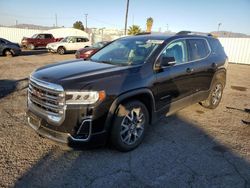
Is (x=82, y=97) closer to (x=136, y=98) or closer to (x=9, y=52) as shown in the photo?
(x=136, y=98)

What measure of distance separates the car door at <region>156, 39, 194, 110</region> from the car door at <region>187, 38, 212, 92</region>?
0.18m

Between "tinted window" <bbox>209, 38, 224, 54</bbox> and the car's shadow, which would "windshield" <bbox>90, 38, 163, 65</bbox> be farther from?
"tinted window" <bbox>209, 38, 224, 54</bbox>

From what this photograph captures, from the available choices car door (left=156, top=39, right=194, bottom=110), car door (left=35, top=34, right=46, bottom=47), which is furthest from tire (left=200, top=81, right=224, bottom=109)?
car door (left=35, top=34, right=46, bottom=47)

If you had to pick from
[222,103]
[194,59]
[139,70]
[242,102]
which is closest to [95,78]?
[139,70]

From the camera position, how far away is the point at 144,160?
3.61m

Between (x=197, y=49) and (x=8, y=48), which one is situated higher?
(x=197, y=49)

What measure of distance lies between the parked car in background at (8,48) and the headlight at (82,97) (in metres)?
17.3

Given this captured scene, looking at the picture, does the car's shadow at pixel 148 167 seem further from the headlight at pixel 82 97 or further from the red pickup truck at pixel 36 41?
the red pickup truck at pixel 36 41

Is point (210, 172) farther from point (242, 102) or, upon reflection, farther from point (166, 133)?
point (242, 102)

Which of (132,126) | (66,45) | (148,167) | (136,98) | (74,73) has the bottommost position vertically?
(148,167)

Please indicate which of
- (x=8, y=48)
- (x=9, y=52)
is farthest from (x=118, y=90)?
(x=9, y=52)

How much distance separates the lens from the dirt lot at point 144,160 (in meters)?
3.10

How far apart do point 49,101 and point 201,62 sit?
11.4ft

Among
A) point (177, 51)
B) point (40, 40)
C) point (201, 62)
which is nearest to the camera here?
point (177, 51)
